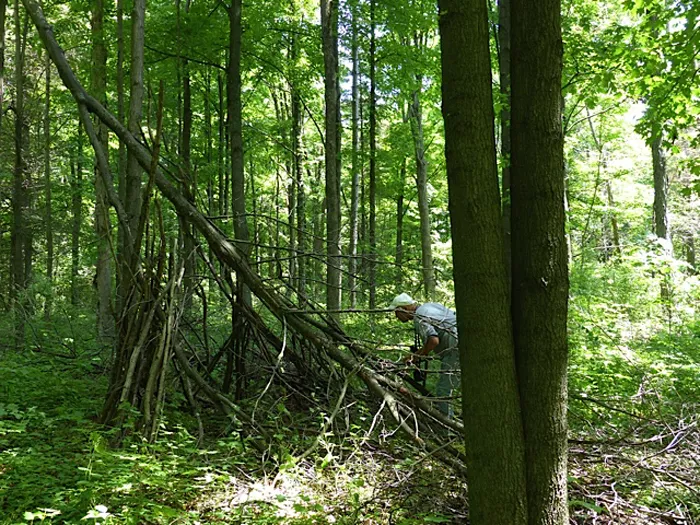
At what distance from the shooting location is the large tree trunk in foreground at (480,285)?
2489 millimetres

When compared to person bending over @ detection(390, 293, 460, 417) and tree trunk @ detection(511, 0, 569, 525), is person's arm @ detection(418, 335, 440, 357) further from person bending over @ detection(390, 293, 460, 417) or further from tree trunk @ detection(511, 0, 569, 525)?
tree trunk @ detection(511, 0, 569, 525)

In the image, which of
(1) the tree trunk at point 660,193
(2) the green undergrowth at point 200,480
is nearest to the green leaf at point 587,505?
(2) the green undergrowth at point 200,480

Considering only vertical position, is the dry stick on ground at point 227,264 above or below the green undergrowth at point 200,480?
above

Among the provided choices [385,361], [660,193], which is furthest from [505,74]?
[660,193]

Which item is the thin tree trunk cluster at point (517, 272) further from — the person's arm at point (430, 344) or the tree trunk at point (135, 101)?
the tree trunk at point (135, 101)

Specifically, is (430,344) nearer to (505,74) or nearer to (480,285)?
(480,285)

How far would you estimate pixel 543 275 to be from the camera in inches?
101

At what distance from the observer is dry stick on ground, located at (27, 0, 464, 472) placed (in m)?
4.39

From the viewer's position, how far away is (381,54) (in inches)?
526

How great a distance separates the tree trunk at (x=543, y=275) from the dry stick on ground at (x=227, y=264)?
1503 mm

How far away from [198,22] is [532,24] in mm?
8334

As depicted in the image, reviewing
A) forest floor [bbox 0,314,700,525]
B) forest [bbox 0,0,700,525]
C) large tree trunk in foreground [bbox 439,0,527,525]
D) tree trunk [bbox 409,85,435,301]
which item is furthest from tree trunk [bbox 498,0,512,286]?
tree trunk [bbox 409,85,435,301]

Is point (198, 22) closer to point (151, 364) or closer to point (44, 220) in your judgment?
point (151, 364)

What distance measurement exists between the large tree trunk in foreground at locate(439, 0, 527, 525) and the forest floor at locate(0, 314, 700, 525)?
0.67 metres
